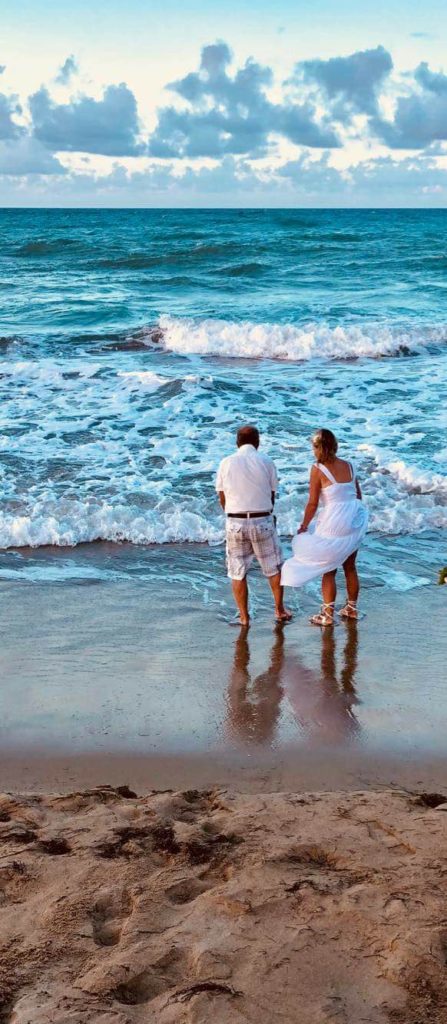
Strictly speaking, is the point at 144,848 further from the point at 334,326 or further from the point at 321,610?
the point at 334,326

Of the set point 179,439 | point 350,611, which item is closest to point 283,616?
point 350,611

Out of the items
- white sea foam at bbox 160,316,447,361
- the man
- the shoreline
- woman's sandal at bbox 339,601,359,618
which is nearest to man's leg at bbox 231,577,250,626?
the man

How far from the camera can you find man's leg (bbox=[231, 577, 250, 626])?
6.34 meters

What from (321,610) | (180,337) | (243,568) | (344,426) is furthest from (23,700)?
(180,337)

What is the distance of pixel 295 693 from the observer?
5332 mm

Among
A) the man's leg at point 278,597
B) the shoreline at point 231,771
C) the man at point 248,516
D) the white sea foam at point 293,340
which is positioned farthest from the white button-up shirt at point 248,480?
the white sea foam at point 293,340

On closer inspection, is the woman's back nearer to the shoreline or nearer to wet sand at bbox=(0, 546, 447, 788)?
wet sand at bbox=(0, 546, 447, 788)

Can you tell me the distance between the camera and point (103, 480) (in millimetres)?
9492

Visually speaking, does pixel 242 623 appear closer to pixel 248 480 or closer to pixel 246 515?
pixel 246 515

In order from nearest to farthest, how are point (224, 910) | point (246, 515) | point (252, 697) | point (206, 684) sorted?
1. point (224, 910)
2. point (252, 697)
3. point (206, 684)
4. point (246, 515)

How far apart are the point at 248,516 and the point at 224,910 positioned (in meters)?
3.63

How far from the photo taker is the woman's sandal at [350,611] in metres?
6.46

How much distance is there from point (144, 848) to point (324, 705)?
187 cm

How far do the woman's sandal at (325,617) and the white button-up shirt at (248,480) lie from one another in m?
0.83
